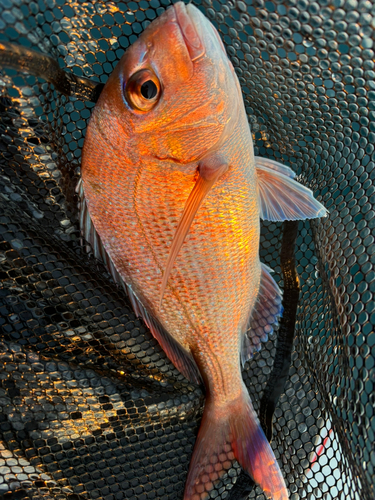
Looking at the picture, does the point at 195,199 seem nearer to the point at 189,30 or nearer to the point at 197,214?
the point at 197,214

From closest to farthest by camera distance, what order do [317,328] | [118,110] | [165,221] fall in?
[118,110] → [165,221] → [317,328]

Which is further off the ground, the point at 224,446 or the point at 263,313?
the point at 263,313

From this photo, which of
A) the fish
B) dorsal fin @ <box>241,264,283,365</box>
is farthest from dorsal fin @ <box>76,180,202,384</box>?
dorsal fin @ <box>241,264,283,365</box>

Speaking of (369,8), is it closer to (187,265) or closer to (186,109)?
(186,109)

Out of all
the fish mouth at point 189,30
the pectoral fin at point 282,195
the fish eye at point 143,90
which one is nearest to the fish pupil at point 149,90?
the fish eye at point 143,90

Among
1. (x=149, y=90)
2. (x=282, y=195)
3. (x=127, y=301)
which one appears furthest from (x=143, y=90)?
(x=127, y=301)

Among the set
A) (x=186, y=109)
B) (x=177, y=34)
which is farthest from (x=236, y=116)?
(x=177, y=34)

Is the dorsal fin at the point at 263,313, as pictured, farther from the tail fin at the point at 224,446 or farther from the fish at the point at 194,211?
the tail fin at the point at 224,446
